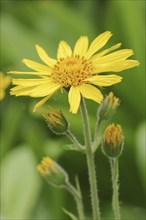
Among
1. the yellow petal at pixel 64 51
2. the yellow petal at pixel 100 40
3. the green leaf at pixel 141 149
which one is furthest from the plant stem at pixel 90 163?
the green leaf at pixel 141 149

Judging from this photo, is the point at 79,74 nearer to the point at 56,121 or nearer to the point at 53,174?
the point at 56,121

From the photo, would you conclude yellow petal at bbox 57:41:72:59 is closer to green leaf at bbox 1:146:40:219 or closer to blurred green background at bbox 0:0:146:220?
blurred green background at bbox 0:0:146:220

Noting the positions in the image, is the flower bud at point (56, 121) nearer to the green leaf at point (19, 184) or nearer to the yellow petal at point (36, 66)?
the yellow petal at point (36, 66)

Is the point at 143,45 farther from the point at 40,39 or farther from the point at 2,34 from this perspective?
the point at 2,34

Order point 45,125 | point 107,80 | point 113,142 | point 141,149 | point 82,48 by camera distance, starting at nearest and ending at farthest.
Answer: point 107,80 < point 113,142 < point 82,48 < point 141,149 < point 45,125

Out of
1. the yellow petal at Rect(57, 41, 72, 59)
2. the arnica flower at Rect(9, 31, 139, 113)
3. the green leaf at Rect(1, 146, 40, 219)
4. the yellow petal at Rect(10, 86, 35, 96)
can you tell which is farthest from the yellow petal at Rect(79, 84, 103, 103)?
the green leaf at Rect(1, 146, 40, 219)

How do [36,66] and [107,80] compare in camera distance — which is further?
[36,66]

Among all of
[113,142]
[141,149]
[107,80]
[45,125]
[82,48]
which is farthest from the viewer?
[45,125]

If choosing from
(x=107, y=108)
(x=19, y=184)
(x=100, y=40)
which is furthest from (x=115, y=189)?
(x=19, y=184)
